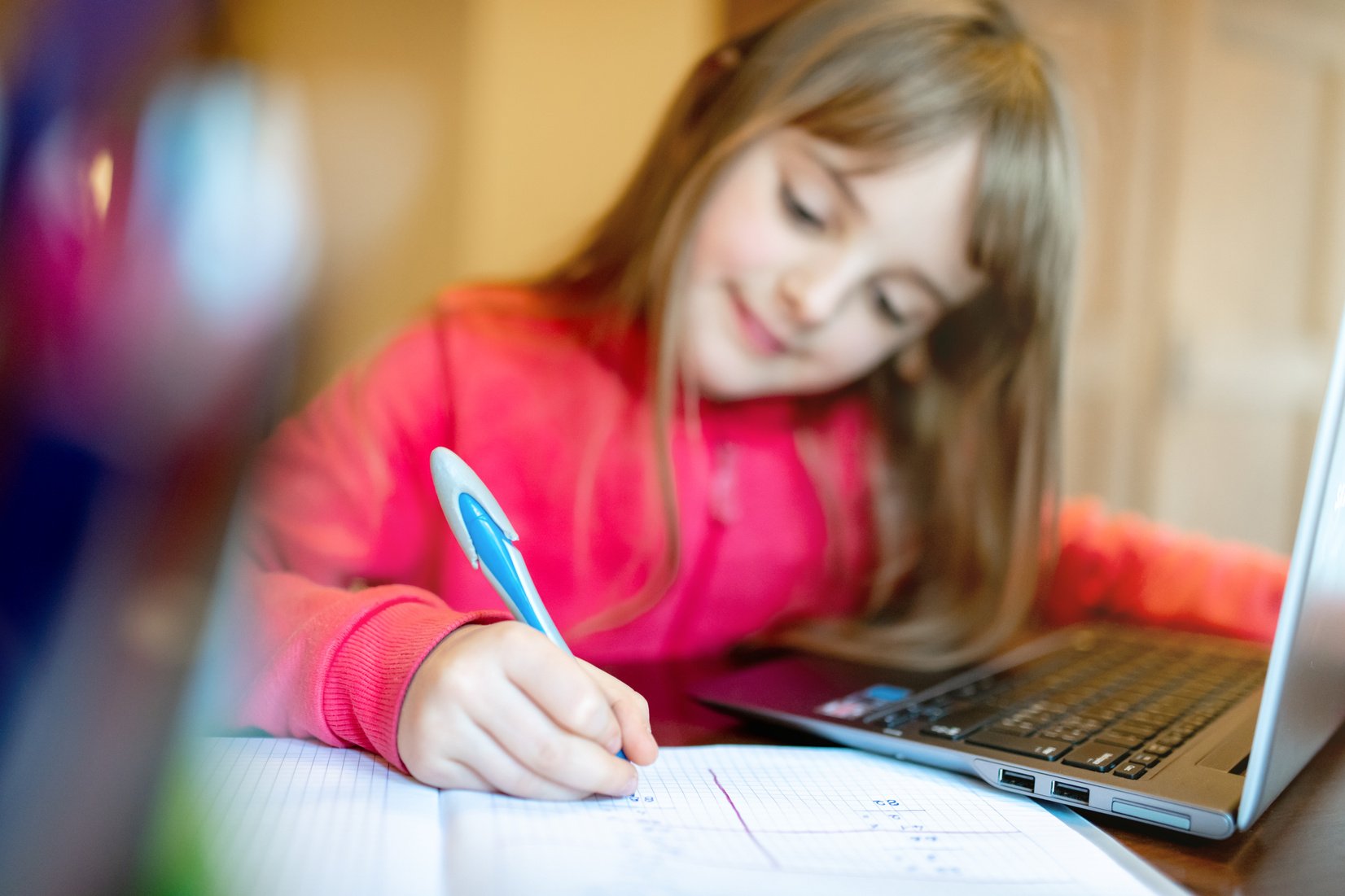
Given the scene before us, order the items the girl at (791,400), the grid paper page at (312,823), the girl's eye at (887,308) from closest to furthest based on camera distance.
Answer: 1. the grid paper page at (312,823)
2. the girl at (791,400)
3. the girl's eye at (887,308)

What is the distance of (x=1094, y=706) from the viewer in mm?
440

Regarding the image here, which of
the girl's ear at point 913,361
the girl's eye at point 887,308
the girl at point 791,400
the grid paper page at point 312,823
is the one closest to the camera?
the grid paper page at point 312,823

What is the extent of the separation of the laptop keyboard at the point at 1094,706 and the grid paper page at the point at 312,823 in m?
0.18

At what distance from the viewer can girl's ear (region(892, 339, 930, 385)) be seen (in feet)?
2.34

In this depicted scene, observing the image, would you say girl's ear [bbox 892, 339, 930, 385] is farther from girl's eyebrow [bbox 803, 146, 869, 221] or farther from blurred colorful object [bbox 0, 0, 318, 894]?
blurred colorful object [bbox 0, 0, 318, 894]

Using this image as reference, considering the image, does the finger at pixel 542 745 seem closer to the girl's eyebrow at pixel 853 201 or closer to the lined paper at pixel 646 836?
the lined paper at pixel 646 836

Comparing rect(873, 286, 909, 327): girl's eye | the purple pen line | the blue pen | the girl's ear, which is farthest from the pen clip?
the girl's ear

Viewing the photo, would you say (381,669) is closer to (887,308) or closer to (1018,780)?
(1018,780)

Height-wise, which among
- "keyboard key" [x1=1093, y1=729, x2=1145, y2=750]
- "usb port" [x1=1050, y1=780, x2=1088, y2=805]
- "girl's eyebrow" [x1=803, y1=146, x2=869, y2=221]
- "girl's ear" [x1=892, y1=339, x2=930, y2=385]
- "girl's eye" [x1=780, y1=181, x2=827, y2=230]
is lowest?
"keyboard key" [x1=1093, y1=729, x2=1145, y2=750]

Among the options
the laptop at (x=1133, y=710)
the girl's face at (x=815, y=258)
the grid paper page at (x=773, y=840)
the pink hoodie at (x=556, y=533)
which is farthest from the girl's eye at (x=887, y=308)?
the grid paper page at (x=773, y=840)

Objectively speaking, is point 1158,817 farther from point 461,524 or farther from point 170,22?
point 170,22

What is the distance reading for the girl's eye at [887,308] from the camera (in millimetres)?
598

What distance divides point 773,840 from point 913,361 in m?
0.50

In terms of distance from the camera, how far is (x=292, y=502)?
407 mm
